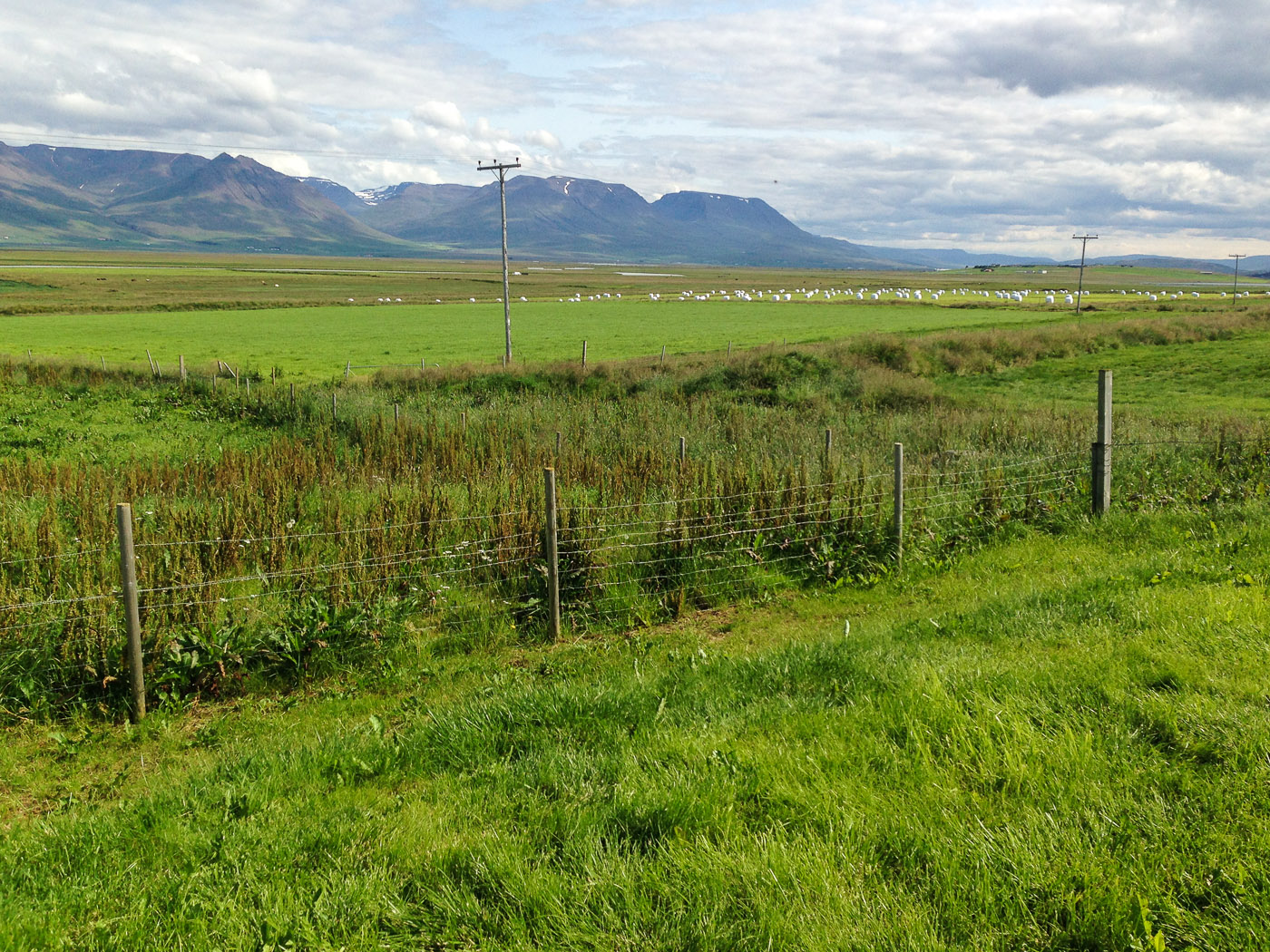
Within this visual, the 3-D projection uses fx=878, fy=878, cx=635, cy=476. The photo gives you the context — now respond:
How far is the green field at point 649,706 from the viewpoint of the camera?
358 cm

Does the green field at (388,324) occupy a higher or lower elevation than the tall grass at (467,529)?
higher

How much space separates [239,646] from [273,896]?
444cm

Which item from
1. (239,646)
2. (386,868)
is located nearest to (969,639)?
(386,868)

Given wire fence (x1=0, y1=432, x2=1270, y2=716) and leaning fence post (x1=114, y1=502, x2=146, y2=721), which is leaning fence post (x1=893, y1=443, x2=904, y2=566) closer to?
wire fence (x1=0, y1=432, x2=1270, y2=716)

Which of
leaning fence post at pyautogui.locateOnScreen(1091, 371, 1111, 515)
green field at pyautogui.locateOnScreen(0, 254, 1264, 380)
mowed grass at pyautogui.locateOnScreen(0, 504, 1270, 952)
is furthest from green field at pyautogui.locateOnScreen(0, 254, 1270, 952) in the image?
green field at pyautogui.locateOnScreen(0, 254, 1264, 380)

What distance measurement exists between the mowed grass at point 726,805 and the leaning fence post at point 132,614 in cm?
27

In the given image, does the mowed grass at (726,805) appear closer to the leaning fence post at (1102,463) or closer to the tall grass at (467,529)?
the tall grass at (467,529)

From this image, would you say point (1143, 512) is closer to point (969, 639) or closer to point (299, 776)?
point (969, 639)

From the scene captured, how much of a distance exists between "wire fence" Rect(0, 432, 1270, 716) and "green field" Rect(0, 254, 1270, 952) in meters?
0.05

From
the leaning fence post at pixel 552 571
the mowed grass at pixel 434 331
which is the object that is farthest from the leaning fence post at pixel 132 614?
the mowed grass at pixel 434 331

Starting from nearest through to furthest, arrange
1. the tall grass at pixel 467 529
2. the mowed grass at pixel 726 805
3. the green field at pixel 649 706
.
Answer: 1. the mowed grass at pixel 726 805
2. the green field at pixel 649 706
3. the tall grass at pixel 467 529

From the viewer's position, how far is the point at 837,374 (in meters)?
32.3

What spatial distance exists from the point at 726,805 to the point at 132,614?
5.28 metres

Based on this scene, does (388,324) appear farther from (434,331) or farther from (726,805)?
(726,805)
